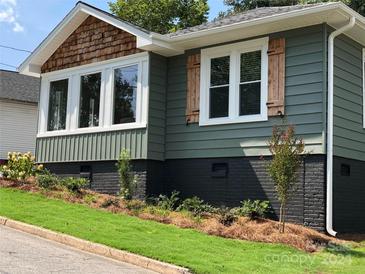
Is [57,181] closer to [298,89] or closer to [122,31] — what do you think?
[122,31]

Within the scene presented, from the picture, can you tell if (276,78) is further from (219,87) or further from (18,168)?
(18,168)

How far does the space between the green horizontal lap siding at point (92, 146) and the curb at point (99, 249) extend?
4210 mm

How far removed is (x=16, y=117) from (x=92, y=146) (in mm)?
14843

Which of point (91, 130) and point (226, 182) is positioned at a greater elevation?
→ point (91, 130)

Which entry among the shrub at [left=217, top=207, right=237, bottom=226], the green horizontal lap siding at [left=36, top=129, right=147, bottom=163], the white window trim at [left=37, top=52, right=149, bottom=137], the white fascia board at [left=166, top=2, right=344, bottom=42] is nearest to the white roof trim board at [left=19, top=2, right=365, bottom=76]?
the white fascia board at [left=166, top=2, right=344, bottom=42]

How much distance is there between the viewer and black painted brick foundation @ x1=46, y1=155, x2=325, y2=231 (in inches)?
437

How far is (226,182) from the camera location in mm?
12664

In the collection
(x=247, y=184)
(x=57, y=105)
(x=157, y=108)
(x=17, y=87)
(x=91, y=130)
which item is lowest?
(x=247, y=184)

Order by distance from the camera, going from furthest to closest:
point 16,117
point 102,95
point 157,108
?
point 16,117 < point 102,95 < point 157,108

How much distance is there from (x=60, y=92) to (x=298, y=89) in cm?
791

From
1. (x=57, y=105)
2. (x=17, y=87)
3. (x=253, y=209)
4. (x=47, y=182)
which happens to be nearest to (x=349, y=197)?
(x=253, y=209)

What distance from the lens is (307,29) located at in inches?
462

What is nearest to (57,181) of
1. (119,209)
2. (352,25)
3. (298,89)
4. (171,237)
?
(119,209)

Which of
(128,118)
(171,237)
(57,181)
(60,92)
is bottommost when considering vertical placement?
(171,237)
